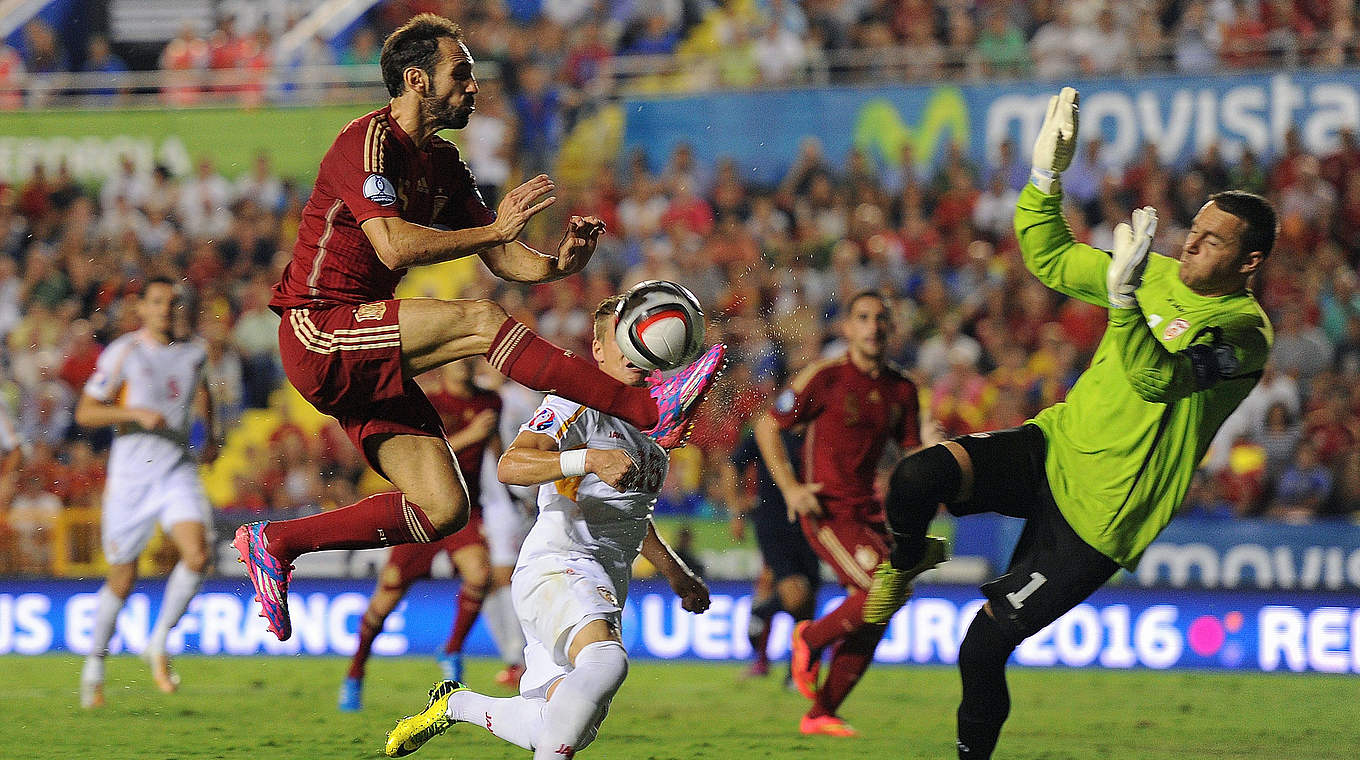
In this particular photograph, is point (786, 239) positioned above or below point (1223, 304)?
above

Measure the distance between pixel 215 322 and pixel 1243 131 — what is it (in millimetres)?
10273

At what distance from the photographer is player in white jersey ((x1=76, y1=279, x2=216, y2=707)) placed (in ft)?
33.6

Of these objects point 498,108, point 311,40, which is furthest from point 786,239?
point 311,40

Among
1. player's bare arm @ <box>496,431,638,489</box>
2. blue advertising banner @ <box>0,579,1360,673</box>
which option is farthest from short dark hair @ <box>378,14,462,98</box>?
blue advertising banner @ <box>0,579,1360,673</box>

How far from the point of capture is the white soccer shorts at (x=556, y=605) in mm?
5945

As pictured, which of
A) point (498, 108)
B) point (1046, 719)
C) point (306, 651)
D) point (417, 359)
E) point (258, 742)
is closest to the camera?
point (417, 359)

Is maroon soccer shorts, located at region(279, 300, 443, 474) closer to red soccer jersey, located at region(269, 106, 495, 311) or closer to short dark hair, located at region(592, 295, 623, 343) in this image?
red soccer jersey, located at region(269, 106, 495, 311)

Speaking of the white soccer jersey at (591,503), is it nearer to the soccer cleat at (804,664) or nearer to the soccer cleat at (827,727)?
the soccer cleat at (827,727)

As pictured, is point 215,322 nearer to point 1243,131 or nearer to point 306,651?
point 306,651

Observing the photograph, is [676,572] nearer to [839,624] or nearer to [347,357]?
[347,357]

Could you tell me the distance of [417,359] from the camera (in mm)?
6211

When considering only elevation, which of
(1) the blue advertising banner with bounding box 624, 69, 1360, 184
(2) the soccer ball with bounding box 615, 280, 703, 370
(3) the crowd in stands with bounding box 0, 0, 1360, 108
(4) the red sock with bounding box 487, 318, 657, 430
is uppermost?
(3) the crowd in stands with bounding box 0, 0, 1360, 108

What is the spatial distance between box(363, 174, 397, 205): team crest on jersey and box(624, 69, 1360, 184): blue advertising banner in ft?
36.1

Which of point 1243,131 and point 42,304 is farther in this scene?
point 42,304
